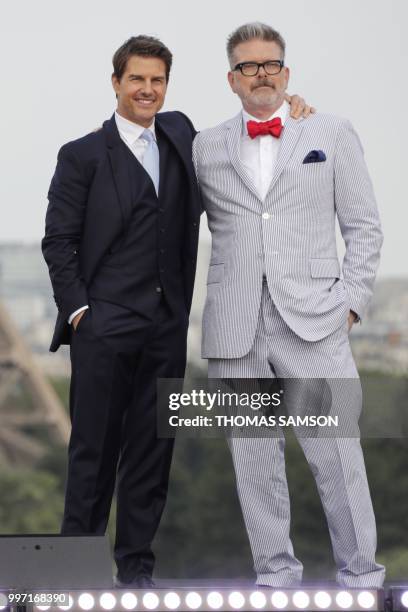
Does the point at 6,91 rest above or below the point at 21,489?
above

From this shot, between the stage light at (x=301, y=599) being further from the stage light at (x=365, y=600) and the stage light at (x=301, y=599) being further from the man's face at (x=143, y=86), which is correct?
the man's face at (x=143, y=86)

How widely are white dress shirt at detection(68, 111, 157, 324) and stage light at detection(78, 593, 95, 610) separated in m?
1.12

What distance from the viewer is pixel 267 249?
10.2 feet

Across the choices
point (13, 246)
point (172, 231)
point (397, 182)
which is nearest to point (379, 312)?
point (397, 182)

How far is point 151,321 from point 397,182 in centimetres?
2495

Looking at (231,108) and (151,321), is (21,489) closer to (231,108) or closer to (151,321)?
(231,108)

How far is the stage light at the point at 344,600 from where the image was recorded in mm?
2636

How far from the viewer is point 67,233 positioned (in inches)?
124

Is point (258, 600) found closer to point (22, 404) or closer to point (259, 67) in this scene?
point (259, 67)

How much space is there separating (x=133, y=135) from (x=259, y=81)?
0.37 m

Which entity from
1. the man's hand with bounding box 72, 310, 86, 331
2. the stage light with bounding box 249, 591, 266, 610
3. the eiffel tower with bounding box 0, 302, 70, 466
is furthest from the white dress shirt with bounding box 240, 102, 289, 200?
the eiffel tower with bounding box 0, 302, 70, 466

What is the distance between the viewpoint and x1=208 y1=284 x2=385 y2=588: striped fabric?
3.05 metres

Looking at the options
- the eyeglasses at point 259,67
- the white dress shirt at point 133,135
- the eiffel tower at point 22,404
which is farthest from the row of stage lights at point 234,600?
the eiffel tower at point 22,404

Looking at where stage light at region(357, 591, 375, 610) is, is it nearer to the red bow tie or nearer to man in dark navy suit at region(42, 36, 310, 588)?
man in dark navy suit at region(42, 36, 310, 588)
